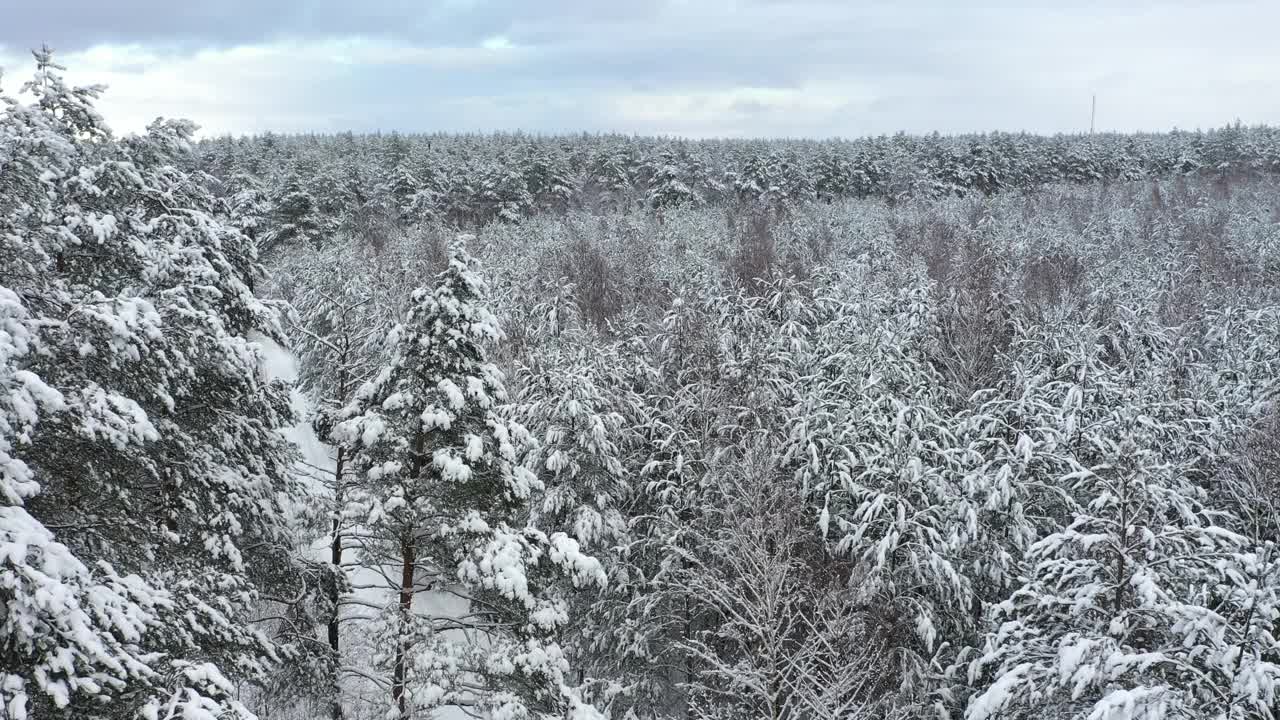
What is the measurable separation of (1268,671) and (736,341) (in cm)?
1632

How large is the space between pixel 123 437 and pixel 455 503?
4.62 meters

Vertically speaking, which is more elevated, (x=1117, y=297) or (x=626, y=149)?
(x=626, y=149)

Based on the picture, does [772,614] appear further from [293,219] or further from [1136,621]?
[293,219]

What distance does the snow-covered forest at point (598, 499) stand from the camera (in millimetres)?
7008

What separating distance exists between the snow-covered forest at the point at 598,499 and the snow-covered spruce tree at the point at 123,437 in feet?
0.16

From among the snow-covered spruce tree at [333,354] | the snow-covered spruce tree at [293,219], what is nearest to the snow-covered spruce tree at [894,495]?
the snow-covered spruce tree at [333,354]

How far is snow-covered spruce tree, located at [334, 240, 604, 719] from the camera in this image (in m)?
10.1

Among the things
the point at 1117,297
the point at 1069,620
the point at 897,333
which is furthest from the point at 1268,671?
the point at 1117,297

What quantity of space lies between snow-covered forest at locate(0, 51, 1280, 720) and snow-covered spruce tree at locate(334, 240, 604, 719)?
0.06 meters

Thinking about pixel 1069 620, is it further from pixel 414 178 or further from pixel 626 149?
pixel 626 149

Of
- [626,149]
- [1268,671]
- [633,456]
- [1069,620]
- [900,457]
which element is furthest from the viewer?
[626,149]

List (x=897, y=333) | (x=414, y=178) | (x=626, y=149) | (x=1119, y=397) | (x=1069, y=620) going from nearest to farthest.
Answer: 1. (x=1069, y=620)
2. (x=1119, y=397)
3. (x=897, y=333)
4. (x=414, y=178)
5. (x=626, y=149)

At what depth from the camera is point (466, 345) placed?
10789 mm

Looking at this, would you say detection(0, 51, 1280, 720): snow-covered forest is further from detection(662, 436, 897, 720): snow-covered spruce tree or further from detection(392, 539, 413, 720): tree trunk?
detection(662, 436, 897, 720): snow-covered spruce tree
